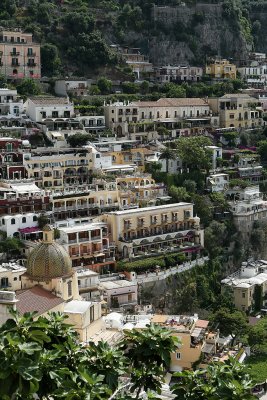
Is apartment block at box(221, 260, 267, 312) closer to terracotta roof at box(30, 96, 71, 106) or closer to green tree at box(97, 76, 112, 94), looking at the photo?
terracotta roof at box(30, 96, 71, 106)

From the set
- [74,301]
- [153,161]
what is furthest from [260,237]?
[74,301]

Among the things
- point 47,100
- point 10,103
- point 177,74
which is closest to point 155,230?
point 47,100

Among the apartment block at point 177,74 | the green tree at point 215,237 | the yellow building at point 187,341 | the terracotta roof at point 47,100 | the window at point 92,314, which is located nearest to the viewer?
the window at point 92,314

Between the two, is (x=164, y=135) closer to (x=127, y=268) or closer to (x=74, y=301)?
(x=127, y=268)

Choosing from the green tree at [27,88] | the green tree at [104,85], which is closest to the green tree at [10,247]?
the green tree at [27,88]

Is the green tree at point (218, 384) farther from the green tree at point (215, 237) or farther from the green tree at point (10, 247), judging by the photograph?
the green tree at point (215, 237)

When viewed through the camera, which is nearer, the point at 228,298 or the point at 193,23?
the point at 228,298

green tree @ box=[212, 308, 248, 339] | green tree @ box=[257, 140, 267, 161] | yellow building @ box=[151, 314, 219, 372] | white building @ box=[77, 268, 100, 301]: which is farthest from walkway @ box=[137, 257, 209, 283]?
green tree @ box=[257, 140, 267, 161]
